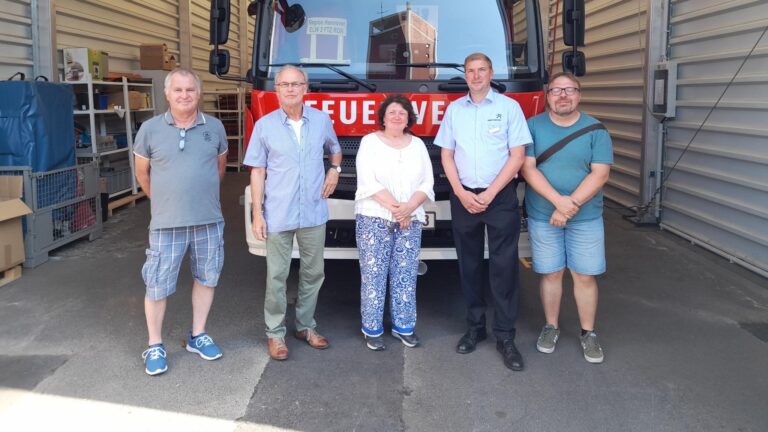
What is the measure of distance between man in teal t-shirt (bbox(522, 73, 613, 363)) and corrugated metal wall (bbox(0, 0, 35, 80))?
541 cm

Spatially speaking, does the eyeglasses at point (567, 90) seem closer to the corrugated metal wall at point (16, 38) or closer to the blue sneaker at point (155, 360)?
the blue sneaker at point (155, 360)

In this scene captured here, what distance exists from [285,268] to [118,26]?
723 cm

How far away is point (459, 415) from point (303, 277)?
128 centimetres

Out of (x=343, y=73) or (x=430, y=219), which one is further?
(x=343, y=73)

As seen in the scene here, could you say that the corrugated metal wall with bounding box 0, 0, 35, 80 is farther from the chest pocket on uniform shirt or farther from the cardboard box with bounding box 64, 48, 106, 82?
the chest pocket on uniform shirt

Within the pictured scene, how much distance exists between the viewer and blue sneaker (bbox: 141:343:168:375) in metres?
3.63

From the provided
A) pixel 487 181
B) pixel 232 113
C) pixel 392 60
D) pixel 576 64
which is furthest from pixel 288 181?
pixel 232 113

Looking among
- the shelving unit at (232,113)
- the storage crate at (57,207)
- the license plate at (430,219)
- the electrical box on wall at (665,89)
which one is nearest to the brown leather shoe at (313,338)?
the license plate at (430,219)

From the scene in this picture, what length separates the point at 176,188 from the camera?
11.5 feet

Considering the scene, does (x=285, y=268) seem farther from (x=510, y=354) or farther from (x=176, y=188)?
(x=510, y=354)

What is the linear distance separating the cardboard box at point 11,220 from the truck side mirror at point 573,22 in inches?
176

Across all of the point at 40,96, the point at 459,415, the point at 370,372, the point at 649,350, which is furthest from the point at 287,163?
the point at 40,96

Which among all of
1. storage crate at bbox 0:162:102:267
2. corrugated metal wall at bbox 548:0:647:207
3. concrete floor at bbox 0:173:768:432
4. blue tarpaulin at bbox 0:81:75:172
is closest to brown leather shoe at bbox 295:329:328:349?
concrete floor at bbox 0:173:768:432

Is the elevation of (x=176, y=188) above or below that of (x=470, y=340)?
above
